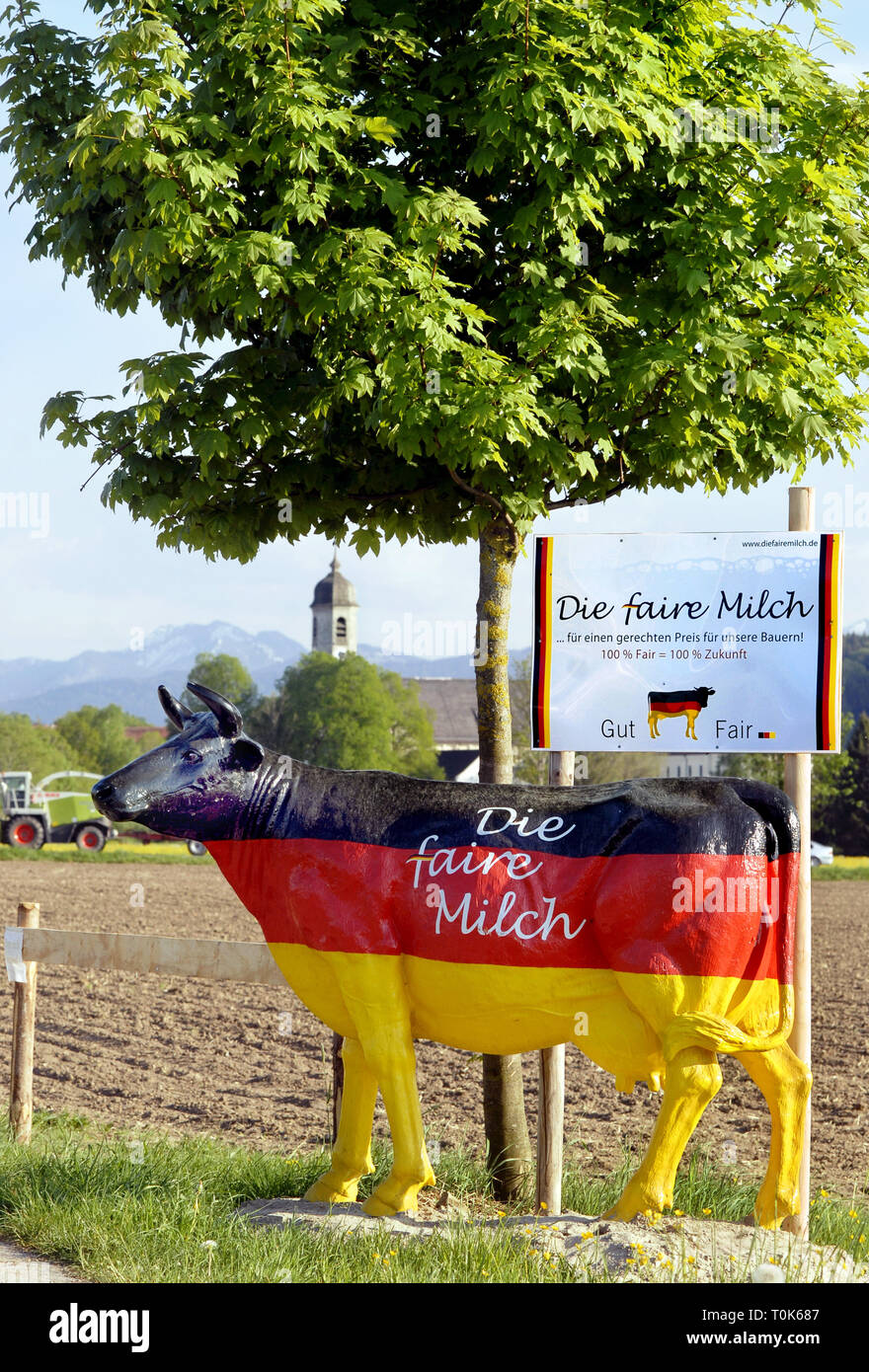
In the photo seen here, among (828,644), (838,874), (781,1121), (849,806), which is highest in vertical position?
(828,644)

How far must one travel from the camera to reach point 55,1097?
28.8ft

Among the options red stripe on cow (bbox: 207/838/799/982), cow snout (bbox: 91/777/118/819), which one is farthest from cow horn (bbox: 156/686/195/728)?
red stripe on cow (bbox: 207/838/799/982)

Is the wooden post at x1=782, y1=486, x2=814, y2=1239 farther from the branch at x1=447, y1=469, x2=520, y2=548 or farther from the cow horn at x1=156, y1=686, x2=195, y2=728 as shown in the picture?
the cow horn at x1=156, y1=686, x2=195, y2=728

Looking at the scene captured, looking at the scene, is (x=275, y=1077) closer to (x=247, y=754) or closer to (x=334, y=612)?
(x=247, y=754)

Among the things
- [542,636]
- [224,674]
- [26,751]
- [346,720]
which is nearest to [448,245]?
[542,636]

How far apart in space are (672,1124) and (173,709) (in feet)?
8.64

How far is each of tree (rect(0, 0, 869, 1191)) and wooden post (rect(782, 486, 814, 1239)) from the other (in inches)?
18.0

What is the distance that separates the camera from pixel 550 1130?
228 inches

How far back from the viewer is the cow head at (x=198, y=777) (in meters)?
5.20

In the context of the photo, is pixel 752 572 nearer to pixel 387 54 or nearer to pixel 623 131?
pixel 623 131

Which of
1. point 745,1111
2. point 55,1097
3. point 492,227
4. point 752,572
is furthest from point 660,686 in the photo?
point 55,1097

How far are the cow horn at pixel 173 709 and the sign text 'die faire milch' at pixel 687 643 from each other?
5.13ft

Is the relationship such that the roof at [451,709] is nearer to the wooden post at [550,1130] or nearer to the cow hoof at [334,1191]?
the wooden post at [550,1130]
